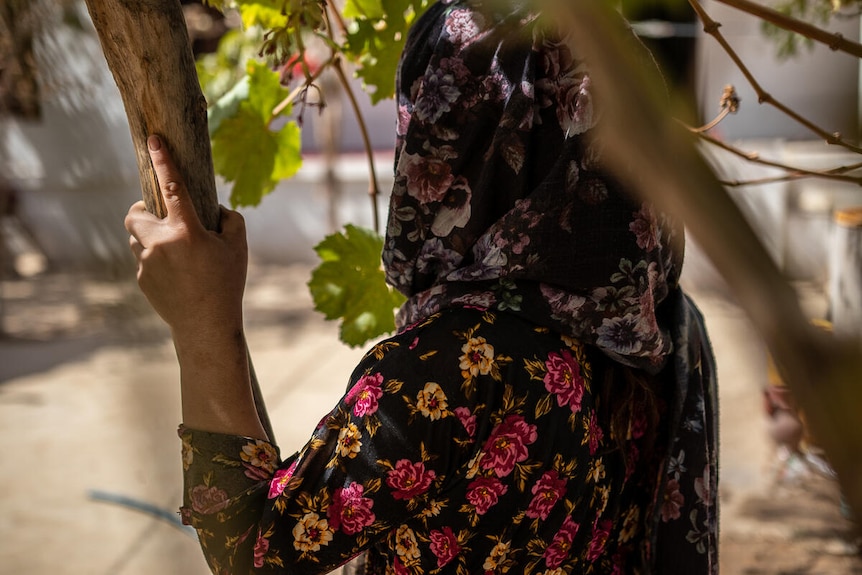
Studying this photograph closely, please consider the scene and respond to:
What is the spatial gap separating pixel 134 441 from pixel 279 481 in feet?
10.9

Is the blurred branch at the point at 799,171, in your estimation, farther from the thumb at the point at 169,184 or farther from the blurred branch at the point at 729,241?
the thumb at the point at 169,184

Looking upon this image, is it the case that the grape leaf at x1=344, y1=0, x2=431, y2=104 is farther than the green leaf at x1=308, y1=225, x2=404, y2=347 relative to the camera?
No

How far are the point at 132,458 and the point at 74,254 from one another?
4.34m

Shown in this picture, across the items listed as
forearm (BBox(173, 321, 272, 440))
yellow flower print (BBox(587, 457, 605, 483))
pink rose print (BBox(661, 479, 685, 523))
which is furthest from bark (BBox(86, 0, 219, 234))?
pink rose print (BBox(661, 479, 685, 523))

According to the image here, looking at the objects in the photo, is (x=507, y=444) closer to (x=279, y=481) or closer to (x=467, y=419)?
(x=467, y=419)

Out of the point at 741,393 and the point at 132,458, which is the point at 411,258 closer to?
the point at 132,458

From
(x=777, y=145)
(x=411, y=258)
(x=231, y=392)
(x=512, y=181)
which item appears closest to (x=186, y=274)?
(x=231, y=392)

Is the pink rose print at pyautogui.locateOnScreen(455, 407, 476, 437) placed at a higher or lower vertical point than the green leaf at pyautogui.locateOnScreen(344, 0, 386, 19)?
lower

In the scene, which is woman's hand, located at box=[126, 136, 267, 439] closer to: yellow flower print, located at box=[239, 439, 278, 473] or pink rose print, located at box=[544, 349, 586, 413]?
yellow flower print, located at box=[239, 439, 278, 473]

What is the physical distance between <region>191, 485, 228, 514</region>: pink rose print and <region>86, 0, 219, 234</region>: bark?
0.32m

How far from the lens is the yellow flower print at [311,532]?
0.99 meters

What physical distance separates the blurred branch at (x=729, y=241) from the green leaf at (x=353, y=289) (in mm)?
1234

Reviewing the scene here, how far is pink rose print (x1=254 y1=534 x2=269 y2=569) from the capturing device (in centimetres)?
100

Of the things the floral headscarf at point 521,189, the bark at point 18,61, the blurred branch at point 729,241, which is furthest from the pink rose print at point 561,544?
the bark at point 18,61
